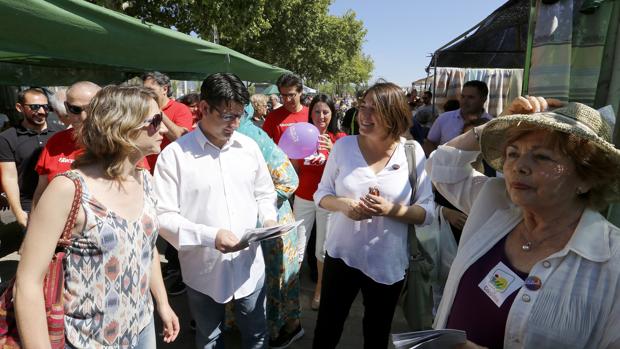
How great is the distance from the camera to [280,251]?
273cm

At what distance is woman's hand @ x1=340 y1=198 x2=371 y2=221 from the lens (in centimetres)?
193

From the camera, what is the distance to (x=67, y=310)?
1.36 m

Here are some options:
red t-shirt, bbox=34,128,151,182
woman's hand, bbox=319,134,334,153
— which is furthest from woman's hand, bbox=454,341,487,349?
woman's hand, bbox=319,134,334,153

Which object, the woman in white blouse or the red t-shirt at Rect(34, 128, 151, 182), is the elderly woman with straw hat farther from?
the red t-shirt at Rect(34, 128, 151, 182)

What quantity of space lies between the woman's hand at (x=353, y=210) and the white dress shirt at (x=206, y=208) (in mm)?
517

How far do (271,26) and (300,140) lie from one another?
20164 millimetres

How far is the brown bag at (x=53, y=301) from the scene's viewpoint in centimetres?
127

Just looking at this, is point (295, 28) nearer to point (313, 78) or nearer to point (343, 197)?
point (313, 78)

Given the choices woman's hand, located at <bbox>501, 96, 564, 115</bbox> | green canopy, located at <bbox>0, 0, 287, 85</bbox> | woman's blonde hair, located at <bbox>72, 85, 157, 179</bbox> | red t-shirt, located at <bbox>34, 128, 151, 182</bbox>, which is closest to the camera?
woman's hand, located at <bbox>501, 96, 564, 115</bbox>

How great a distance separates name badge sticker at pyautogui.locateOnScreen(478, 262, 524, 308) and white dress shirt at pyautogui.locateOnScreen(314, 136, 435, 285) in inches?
29.4

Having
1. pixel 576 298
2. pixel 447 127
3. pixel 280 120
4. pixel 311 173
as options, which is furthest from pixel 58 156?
pixel 447 127

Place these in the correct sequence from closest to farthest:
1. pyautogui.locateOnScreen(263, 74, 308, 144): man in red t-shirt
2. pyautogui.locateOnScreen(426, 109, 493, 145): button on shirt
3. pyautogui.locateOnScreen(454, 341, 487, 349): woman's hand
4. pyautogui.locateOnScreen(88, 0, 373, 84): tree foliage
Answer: pyautogui.locateOnScreen(454, 341, 487, 349): woman's hand
pyautogui.locateOnScreen(263, 74, 308, 144): man in red t-shirt
pyautogui.locateOnScreen(426, 109, 493, 145): button on shirt
pyautogui.locateOnScreen(88, 0, 373, 84): tree foliage

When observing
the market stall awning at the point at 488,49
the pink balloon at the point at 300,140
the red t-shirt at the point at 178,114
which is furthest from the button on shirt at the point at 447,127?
the red t-shirt at the point at 178,114

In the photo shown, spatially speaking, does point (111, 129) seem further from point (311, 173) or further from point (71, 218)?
point (311, 173)
